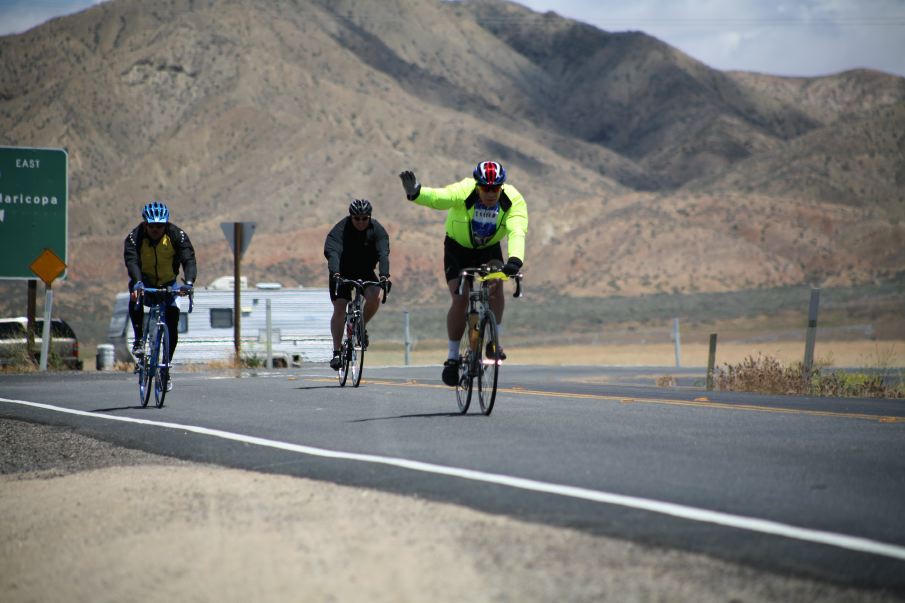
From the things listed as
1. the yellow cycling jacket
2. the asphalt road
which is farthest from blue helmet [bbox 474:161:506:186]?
the asphalt road

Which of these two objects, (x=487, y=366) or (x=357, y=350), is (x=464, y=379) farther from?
(x=357, y=350)

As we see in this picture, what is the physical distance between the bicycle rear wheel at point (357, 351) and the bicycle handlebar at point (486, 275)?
14.7 feet

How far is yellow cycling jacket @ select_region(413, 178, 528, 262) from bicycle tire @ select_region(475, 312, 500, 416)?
2.16 feet

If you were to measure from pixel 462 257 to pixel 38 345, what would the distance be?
19.5 meters

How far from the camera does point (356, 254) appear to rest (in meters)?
15.7

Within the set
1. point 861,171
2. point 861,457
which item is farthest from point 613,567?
point 861,171

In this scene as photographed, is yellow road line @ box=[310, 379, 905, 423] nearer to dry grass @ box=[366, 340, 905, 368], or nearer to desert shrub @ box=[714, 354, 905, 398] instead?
desert shrub @ box=[714, 354, 905, 398]

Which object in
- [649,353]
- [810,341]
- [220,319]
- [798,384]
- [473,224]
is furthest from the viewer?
[649,353]

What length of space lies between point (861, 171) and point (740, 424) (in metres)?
98.0

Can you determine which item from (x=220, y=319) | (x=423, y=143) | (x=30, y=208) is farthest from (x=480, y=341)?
(x=423, y=143)

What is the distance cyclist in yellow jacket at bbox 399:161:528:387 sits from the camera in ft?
37.3

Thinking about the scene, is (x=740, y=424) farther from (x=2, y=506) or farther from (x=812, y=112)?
(x=812, y=112)

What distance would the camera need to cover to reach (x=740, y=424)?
10961 millimetres

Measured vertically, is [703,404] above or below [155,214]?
below
